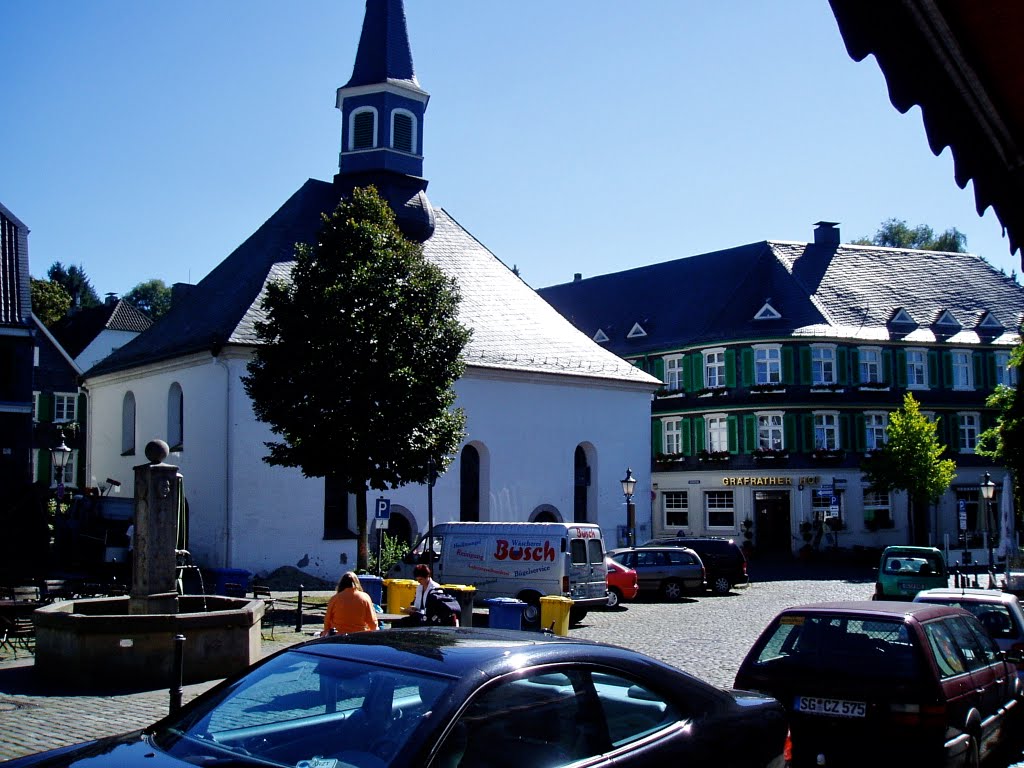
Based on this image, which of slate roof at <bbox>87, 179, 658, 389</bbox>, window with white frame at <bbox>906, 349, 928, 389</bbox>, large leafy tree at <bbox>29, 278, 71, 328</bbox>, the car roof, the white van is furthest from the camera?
large leafy tree at <bbox>29, 278, 71, 328</bbox>

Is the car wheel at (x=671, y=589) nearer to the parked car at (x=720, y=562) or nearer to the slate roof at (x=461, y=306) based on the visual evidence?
the parked car at (x=720, y=562)

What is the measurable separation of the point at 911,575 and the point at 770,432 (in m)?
23.0

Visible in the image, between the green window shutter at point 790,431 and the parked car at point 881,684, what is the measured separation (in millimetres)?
39568

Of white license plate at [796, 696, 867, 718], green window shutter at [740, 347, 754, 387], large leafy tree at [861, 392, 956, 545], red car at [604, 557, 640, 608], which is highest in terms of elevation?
green window shutter at [740, 347, 754, 387]

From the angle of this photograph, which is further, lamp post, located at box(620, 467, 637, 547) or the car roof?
lamp post, located at box(620, 467, 637, 547)

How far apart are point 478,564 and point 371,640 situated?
1864 cm

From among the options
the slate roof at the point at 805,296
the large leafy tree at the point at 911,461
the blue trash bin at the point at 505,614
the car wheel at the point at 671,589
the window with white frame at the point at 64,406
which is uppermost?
the slate roof at the point at 805,296

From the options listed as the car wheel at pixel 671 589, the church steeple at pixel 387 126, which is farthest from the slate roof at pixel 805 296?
the car wheel at pixel 671 589

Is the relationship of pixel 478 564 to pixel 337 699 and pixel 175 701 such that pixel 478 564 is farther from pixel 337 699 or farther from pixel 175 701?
pixel 337 699

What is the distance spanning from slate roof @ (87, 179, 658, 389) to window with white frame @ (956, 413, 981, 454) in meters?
20.1

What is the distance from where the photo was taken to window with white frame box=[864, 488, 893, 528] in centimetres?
4822

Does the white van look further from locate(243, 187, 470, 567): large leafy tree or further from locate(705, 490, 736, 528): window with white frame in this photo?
locate(705, 490, 736, 528): window with white frame

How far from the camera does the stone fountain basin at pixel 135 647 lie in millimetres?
12680

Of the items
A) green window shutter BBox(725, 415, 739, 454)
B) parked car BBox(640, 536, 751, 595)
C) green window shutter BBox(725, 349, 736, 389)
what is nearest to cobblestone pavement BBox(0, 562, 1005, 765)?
parked car BBox(640, 536, 751, 595)
